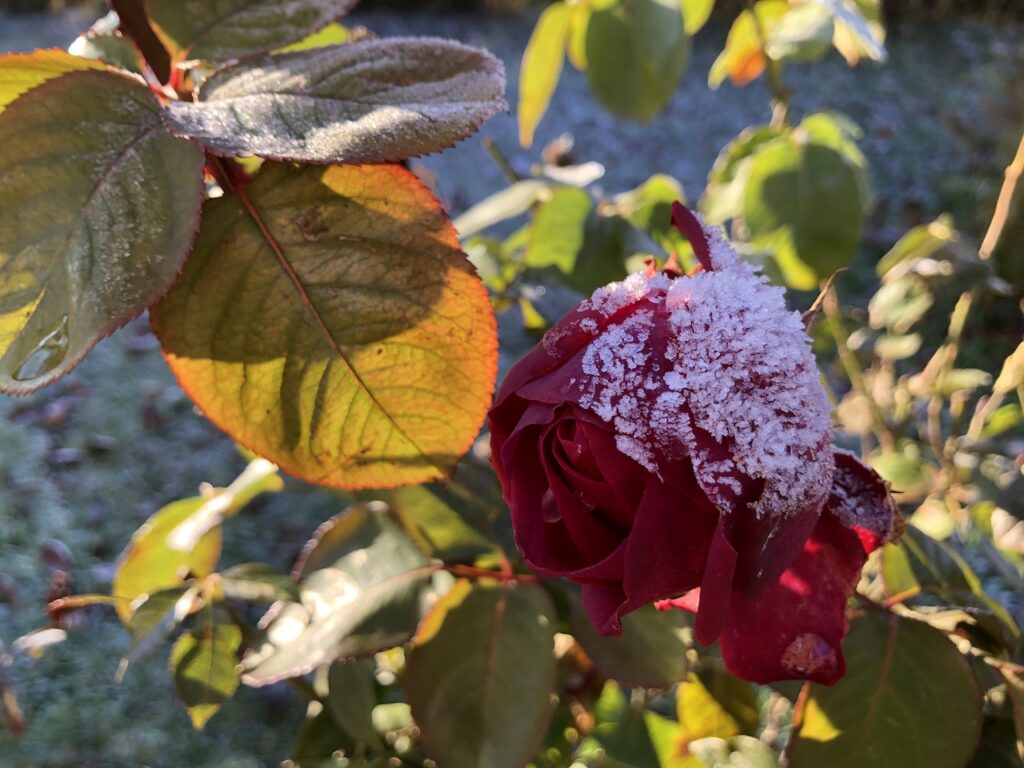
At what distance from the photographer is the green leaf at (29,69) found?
0.34 metres

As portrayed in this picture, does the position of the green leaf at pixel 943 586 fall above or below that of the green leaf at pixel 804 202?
below

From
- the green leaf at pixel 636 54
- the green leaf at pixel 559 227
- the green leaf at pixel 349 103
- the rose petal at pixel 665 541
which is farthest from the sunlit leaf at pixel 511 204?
the rose petal at pixel 665 541

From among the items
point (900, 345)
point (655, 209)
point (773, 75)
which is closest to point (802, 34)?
point (773, 75)

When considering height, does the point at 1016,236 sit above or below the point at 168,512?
below

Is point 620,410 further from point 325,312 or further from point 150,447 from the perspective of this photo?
point 150,447

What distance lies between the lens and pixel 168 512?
75 centimetres

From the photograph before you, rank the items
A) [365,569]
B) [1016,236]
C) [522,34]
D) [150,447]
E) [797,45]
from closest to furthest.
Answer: [365,569]
[797,45]
[1016,236]
[150,447]
[522,34]

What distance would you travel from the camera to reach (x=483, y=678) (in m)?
0.50

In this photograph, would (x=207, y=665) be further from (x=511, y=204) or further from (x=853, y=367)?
(x=853, y=367)

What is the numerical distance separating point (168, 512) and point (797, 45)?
652mm

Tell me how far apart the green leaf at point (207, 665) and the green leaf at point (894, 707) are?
34 cm

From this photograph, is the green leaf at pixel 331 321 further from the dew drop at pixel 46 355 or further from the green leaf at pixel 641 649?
the green leaf at pixel 641 649

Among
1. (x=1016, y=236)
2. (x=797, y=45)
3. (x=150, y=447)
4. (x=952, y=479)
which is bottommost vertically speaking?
(x=1016, y=236)

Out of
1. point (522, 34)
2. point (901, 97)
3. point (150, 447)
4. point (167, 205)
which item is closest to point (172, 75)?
point (167, 205)
